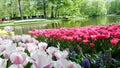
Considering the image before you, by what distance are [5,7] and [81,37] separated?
42837 mm

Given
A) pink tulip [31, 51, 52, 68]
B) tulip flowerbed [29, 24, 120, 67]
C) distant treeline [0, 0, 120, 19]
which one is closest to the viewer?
pink tulip [31, 51, 52, 68]

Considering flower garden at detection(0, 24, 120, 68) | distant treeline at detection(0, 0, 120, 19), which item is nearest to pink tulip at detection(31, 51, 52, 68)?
flower garden at detection(0, 24, 120, 68)

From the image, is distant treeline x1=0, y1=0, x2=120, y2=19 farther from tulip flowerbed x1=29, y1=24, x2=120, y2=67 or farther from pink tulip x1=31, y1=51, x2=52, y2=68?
pink tulip x1=31, y1=51, x2=52, y2=68

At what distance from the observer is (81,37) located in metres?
6.53

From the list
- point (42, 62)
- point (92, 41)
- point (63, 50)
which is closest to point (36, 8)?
point (92, 41)

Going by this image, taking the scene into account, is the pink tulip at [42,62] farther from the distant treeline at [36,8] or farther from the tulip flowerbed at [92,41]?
the distant treeline at [36,8]

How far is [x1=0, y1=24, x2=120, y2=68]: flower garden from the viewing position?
1605 millimetres

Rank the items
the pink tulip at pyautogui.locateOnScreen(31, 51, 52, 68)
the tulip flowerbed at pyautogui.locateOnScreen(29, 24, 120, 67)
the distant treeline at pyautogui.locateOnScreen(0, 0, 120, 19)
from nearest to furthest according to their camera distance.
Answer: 1. the pink tulip at pyautogui.locateOnScreen(31, 51, 52, 68)
2. the tulip flowerbed at pyautogui.locateOnScreen(29, 24, 120, 67)
3. the distant treeline at pyautogui.locateOnScreen(0, 0, 120, 19)

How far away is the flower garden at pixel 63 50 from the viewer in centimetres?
161

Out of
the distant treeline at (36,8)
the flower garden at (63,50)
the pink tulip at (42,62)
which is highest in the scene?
the pink tulip at (42,62)

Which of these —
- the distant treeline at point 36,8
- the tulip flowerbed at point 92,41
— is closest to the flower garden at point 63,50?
the tulip flowerbed at point 92,41

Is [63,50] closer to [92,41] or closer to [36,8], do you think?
[92,41]

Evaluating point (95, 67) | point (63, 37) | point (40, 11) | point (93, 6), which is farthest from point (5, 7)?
point (95, 67)

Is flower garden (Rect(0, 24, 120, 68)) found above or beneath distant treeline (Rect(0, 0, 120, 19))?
above
